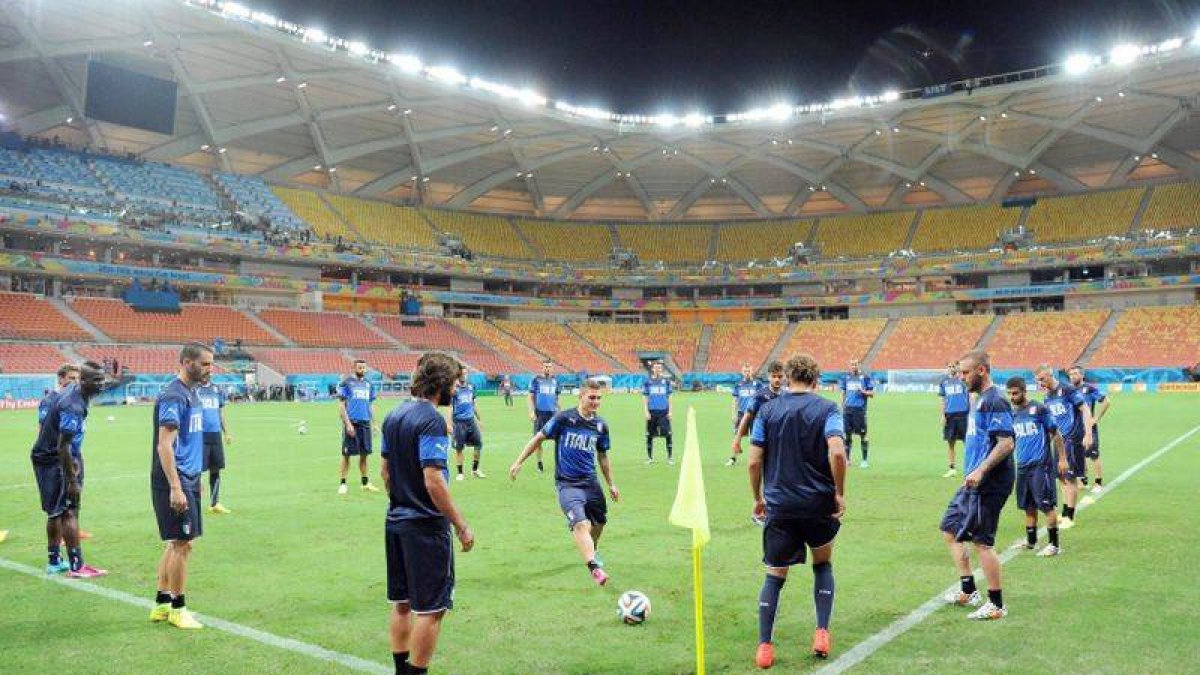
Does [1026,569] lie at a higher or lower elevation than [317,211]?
lower

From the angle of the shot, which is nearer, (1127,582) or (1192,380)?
(1127,582)

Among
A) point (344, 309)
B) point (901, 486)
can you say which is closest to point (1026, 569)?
point (901, 486)

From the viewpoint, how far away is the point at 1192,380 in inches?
2012

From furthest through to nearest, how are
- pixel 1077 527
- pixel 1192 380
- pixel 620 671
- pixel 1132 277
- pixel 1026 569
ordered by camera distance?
pixel 1132 277
pixel 1192 380
pixel 1077 527
pixel 1026 569
pixel 620 671

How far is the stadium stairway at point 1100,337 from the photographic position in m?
58.4

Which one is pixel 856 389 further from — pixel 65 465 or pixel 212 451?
pixel 65 465

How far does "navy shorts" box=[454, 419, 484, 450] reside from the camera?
1582 centimetres

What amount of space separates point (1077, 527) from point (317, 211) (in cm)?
6607

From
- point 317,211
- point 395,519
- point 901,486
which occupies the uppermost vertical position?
point 317,211

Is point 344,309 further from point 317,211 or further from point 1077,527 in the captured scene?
point 1077,527

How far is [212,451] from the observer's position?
470 inches

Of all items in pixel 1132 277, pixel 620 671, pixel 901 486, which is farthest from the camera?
pixel 1132 277

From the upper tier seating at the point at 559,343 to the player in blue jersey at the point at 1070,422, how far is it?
5623 centimetres

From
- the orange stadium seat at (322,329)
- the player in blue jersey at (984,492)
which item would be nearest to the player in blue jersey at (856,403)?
the player in blue jersey at (984,492)
